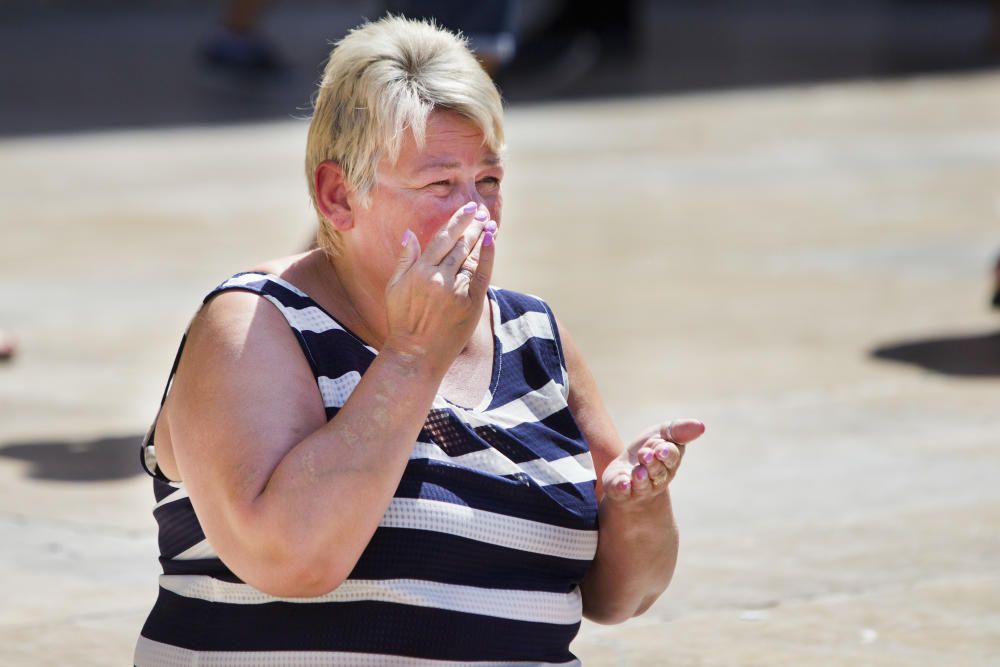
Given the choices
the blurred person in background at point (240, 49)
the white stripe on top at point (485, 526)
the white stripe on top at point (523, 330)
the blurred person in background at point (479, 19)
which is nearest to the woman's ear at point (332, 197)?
the white stripe on top at point (523, 330)

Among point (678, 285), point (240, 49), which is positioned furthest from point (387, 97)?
point (240, 49)

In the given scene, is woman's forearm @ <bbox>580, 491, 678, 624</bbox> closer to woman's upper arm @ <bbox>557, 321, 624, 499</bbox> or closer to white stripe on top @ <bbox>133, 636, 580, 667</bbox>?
woman's upper arm @ <bbox>557, 321, 624, 499</bbox>

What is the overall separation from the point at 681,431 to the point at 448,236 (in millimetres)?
485

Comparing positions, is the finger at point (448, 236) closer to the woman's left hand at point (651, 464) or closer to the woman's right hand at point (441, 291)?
the woman's right hand at point (441, 291)

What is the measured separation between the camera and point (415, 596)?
2520mm

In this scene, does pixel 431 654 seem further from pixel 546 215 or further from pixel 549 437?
pixel 546 215

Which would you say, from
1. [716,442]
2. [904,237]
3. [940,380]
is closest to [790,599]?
[716,442]

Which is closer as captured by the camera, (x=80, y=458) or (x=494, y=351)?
(x=494, y=351)

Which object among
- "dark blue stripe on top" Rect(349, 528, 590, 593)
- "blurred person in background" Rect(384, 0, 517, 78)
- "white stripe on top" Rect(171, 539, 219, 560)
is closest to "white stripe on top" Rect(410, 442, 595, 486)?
"dark blue stripe on top" Rect(349, 528, 590, 593)

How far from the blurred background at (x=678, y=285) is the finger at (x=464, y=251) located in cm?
78

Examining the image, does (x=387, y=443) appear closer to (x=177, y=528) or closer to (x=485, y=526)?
(x=485, y=526)

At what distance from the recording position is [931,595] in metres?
4.20

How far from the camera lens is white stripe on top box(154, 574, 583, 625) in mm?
2500

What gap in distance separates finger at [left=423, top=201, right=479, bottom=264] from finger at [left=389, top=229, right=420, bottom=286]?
0.05 ft
